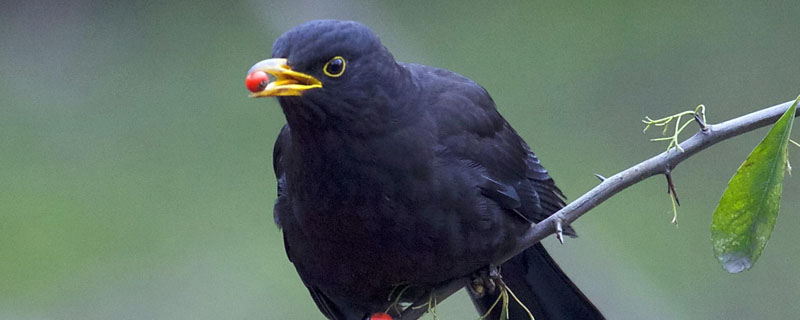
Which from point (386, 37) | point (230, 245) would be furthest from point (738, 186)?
point (230, 245)

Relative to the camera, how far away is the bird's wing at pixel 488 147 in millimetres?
3891

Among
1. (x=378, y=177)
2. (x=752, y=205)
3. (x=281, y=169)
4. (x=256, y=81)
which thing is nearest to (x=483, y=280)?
(x=378, y=177)

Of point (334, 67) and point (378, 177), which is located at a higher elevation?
point (334, 67)

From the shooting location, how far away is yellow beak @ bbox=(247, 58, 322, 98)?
3.21 meters

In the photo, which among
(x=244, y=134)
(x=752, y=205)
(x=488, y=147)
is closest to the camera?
(x=752, y=205)

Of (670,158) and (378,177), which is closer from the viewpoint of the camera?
(670,158)

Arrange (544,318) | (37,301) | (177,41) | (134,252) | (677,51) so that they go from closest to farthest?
(544,318) < (37,301) < (134,252) < (677,51) < (177,41)

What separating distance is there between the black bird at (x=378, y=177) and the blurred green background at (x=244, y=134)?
12.0ft

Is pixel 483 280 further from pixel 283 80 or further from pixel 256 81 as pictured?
pixel 256 81

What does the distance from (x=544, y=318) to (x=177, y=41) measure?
26.1ft

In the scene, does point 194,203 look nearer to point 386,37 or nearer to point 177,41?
point 177,41

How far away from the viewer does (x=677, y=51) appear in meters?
10.3

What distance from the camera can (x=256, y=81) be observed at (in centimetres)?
317

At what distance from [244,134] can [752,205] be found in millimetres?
7889
